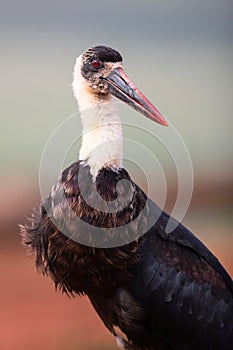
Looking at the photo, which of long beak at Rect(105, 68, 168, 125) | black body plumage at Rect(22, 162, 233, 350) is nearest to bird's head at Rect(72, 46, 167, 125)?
long beak at Rect(105, 68, 168, 125)

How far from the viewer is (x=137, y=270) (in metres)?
2.67

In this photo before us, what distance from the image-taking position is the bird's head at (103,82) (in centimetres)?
263

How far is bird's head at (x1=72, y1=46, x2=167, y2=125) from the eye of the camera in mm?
2629

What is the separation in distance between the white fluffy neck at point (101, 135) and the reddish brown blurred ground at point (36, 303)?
1.79 meters

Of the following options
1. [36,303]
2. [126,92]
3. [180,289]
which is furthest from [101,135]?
[36,303]

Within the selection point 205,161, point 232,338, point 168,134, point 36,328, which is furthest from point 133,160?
point 205,161

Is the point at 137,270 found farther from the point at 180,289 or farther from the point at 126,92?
the point at 126,92

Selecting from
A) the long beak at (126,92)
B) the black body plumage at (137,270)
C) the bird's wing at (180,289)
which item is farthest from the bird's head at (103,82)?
the bird's wing at (180,289)

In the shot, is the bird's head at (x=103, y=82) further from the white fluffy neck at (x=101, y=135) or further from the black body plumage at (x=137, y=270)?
the black body plumage at (x=137, y=270)

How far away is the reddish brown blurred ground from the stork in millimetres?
1586

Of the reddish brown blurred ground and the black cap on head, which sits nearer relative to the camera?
the black cap on head

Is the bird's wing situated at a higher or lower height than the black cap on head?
lower

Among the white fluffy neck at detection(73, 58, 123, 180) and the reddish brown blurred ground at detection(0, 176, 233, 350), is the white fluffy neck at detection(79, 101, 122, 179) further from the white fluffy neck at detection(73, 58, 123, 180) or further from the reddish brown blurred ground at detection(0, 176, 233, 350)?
the reddish brown blurred ground at detection(0, 176, 233, 350)

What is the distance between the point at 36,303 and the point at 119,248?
7.44ft
